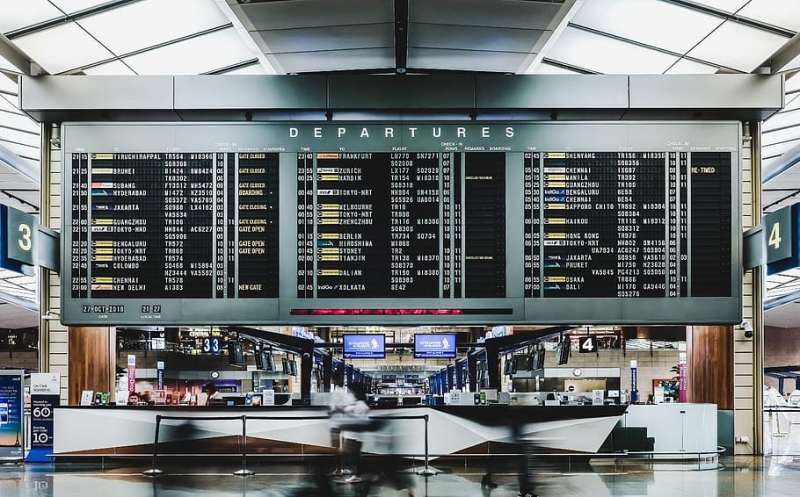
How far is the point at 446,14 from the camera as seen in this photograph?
9.14 metres

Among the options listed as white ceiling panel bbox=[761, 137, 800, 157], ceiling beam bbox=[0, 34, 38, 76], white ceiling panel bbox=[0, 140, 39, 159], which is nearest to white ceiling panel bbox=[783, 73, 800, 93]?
white ceiling panel bbox=[761, 137, 800, 157]

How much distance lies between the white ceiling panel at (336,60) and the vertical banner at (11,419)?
6775 millimetres

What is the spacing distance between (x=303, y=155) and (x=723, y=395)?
7.61 m

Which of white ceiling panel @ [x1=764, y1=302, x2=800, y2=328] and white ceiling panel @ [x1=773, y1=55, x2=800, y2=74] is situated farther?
white ceiling panel @ [x1=764, y1=302, x2=800, y2=328]

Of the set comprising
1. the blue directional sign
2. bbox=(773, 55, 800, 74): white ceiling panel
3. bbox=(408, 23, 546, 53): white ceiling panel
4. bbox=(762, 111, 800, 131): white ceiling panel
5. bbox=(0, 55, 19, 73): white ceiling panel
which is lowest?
the blue directional sign

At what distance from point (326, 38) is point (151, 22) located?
2110mm

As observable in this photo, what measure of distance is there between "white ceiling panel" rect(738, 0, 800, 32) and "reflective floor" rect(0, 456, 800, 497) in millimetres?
5527

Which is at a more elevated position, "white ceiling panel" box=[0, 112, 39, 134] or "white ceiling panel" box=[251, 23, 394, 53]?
"white ceiling panel" box=[251, 23, 394, 53]

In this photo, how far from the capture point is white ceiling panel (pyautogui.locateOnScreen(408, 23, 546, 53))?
961cm

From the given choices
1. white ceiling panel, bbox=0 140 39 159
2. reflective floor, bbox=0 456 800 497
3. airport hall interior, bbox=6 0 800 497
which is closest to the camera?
reflective floor, bbox=0 456 800 497

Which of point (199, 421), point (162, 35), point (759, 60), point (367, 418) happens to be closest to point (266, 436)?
point (199, 421)

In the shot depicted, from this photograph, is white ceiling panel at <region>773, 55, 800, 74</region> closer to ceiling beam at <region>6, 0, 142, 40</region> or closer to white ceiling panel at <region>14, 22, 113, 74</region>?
ceiling beam at <region>6, 0, 142, 40</region>

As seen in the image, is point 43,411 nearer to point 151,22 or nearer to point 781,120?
point 151,22

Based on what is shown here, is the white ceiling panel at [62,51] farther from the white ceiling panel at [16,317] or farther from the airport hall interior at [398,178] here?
the white ceiling panel at [16,317]
